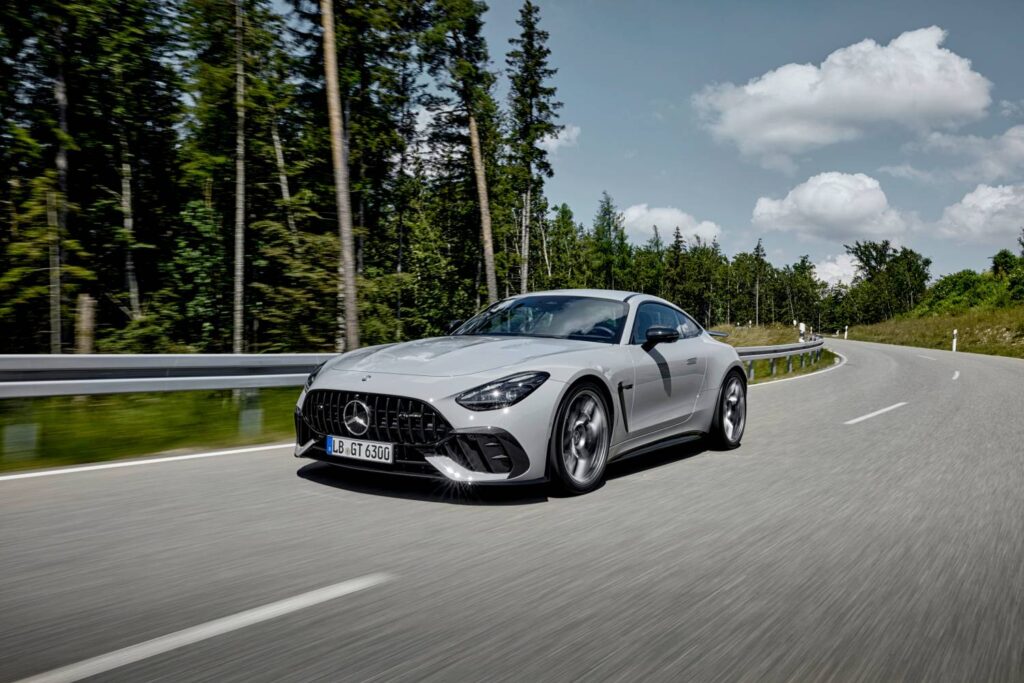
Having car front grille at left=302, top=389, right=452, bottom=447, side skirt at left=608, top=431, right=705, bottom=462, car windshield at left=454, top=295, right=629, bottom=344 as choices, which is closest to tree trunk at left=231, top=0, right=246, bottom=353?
car windshield at left=454, top=295, right=629, bottom=344

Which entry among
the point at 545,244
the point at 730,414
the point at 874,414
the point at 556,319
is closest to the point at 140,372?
the point at 556,319

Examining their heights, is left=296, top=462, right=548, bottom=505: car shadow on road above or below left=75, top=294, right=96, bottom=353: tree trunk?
below

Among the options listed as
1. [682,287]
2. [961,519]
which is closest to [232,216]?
[961,519]

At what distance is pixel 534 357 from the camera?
17.0ft

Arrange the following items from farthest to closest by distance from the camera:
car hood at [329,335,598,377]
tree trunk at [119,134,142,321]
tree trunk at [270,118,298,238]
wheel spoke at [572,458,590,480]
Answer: tree trunk at [270,118,298,238] → tree trunk at [119,134,142,321] → wheel spoke at [572,458,590,480] → car hood at [329,335,598,377]

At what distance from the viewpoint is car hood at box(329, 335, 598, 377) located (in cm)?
497

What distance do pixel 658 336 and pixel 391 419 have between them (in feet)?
7.79

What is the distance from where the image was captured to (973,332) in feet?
171

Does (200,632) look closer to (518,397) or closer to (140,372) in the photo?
(518,397)

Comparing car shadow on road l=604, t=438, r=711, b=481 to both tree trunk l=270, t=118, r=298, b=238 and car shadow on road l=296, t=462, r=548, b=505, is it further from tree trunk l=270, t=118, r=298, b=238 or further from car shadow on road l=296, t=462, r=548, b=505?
tree trunk l=270, t=118, r=298, b=238

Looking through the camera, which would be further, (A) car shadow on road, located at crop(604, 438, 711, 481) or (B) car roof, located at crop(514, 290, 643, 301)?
(B) car roof, located at crop(514, 290, 643, 301)

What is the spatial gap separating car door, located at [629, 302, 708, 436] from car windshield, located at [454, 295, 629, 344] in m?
0.20

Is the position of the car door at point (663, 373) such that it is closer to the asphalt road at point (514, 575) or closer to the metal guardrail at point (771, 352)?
the asphalt road at point (514, 575)

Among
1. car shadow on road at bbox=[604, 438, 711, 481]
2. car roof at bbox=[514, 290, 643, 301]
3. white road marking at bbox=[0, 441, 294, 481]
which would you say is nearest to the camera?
white road marking at bbox=[0, 441, 294, 481]
